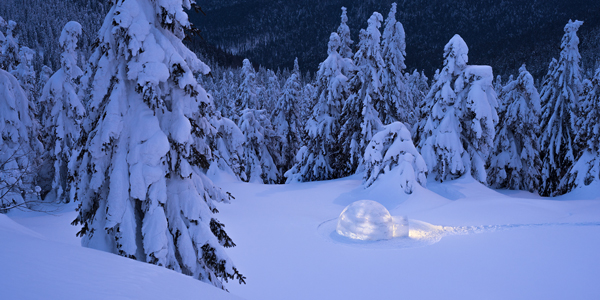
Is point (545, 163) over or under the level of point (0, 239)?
under

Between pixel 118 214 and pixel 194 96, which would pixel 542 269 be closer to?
pixel 194 96

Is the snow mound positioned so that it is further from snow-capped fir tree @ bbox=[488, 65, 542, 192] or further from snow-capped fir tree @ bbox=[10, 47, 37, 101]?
snow-capped fir tree @ bbox=[10, 47, 37, 101]

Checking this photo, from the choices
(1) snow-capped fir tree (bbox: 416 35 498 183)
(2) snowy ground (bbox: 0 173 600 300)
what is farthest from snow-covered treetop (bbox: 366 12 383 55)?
(2) snowy ground (bbox: 0 173 600 300)

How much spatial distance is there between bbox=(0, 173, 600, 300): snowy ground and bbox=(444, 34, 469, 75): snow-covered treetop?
23.5 feet

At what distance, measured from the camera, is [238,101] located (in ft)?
107

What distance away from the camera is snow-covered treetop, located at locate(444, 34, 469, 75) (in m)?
17.9

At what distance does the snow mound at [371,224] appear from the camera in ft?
36.7

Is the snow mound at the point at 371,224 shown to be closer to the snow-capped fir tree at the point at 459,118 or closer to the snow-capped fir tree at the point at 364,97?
the snow-capped fir tree at the point at 459,118

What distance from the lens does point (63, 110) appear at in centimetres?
2117

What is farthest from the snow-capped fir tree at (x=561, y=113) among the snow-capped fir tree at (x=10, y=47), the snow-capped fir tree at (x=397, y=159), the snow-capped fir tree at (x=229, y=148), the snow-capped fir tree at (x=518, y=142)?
the snow-capped fir tree at (x=10, y=47)

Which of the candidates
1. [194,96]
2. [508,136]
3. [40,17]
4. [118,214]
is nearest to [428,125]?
[508,136]

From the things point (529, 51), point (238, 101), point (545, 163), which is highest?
point (529, 51)

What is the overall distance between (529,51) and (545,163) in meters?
161

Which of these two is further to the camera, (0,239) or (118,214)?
(118,214)
